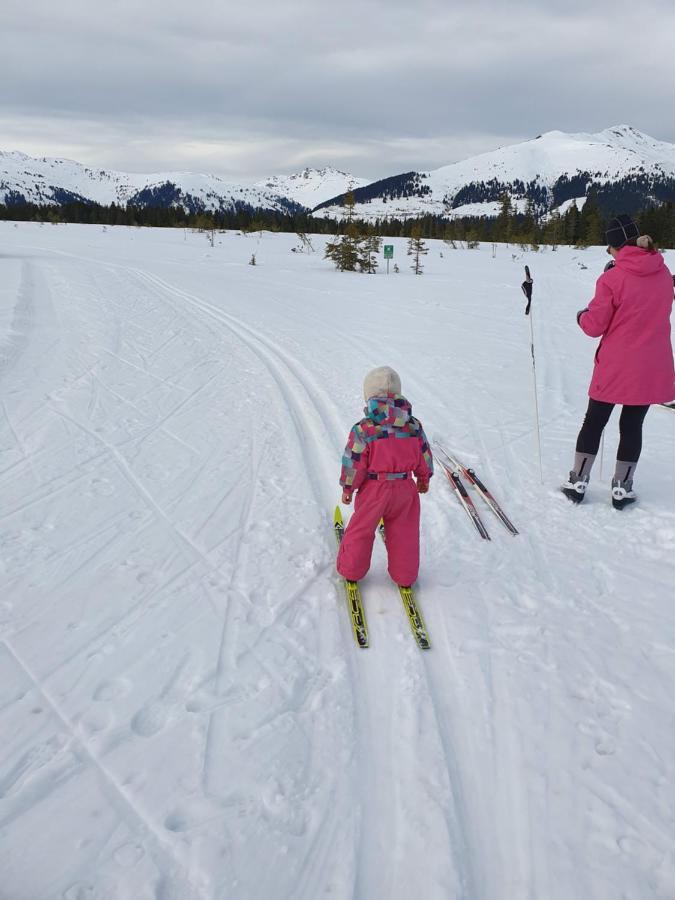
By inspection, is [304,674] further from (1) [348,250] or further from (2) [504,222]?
(2) [504,222]

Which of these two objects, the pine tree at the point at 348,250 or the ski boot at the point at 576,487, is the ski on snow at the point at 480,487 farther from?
the pine tree at the point at 348,250

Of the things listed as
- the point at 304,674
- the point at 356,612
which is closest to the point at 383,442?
the point at 356,612

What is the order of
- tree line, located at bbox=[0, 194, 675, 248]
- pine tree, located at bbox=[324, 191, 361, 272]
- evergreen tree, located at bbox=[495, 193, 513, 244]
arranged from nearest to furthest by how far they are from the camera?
1. pine tree, located at bbox=[324, 191, 361, 272]
2. tree line, located at bbox=[0, 194, 675, 248]
3. evergreen tree, located at bbox=[495, 193, 513, 244]

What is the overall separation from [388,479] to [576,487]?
2138 mm

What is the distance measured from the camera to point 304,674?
2.78 meters

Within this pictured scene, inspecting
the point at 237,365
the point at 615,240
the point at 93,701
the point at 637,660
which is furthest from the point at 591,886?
the point at 237,365

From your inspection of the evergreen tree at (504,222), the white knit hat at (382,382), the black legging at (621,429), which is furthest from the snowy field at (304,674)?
the evergreen tree at (504,222)

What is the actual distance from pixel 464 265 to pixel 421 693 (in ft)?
95.4

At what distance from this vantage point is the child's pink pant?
3240 millimetres

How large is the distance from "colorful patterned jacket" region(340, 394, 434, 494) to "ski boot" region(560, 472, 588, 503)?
199cm

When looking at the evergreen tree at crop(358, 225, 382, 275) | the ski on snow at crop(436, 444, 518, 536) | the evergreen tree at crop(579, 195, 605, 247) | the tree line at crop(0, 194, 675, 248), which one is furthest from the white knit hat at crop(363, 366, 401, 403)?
the evergreen tree at crop(579, 195, 605, 247)

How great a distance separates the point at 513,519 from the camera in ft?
14.3

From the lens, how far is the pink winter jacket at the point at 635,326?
12.9ft

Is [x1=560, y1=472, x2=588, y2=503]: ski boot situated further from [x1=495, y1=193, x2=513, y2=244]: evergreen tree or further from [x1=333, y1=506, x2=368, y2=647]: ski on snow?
[x1=495, y1=193, x2=513, y2=244]: evergreen tree
